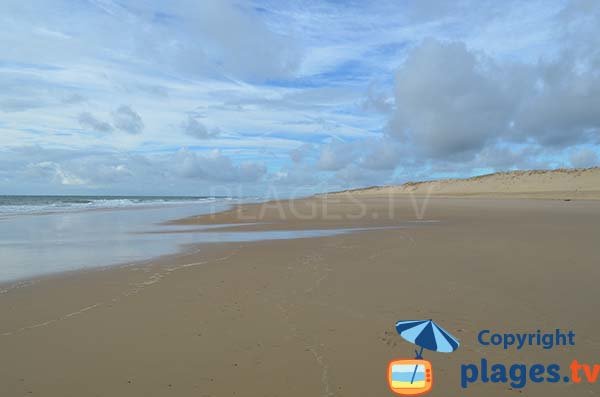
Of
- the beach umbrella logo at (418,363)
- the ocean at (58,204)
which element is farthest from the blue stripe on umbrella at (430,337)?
the ocean at (58,204)

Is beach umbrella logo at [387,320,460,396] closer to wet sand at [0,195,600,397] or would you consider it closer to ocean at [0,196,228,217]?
wet sand at [0,195,600,397]

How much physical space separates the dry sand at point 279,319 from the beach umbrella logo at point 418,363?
97 mm

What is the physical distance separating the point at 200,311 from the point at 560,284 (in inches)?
234

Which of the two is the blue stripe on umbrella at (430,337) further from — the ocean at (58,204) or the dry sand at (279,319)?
the ocean at (58,204)

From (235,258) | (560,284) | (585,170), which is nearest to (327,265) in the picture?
(235,258)

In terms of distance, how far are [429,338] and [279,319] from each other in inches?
76.5

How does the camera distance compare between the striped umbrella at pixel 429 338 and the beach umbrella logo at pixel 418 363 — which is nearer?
the beach umbrella logo at pixel 418 363

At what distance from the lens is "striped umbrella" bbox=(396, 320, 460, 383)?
13.4 feet

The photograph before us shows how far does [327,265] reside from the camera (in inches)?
338

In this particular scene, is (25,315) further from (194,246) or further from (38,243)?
(38,243)

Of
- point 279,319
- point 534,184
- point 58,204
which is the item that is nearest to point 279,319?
point 279,319

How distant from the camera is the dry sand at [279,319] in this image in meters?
3.64

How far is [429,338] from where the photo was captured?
4.23 meters

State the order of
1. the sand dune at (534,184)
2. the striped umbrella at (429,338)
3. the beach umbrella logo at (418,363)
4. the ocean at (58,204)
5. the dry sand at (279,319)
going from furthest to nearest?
the sand dune at (534,184) < the ocean at (58,204) < the striped umbrella at (429,338) < the dry sand at (279,319) < the beach umbrella logo at (418,363)
